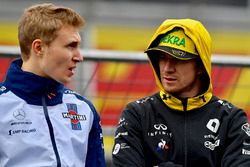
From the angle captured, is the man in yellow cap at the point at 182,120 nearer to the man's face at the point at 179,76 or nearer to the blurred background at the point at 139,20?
the man's face at the point at 179,76

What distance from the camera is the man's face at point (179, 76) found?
429 cm

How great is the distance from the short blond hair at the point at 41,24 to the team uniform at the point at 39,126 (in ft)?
0.42

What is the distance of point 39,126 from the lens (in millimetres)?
4012

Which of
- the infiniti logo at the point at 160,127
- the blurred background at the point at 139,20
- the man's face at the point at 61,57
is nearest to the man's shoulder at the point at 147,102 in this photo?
the infiniti logo at the point at 160,127

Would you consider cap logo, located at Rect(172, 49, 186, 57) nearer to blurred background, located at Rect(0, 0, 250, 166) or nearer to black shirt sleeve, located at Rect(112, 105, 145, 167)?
black shirt sleeve, located at Rect(112, 105, 145, 167)

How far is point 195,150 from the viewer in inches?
164

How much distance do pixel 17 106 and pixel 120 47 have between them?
846 cm

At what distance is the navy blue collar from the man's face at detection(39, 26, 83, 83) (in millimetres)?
44

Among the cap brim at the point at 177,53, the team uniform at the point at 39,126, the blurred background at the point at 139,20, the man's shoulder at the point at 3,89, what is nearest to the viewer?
the team uniform at the point at 39,126

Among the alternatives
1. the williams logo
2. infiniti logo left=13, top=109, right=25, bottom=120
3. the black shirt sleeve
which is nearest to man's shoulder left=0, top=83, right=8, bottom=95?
infiniti logo left=13, top=109, right=25, bottom=120

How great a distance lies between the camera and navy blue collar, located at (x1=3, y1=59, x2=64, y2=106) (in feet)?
13.2

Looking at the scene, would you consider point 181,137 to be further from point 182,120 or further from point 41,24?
point 41,24

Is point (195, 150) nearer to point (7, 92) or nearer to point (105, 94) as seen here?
point (7, 92)

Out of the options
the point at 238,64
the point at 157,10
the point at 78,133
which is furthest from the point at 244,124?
the point at 157,10
